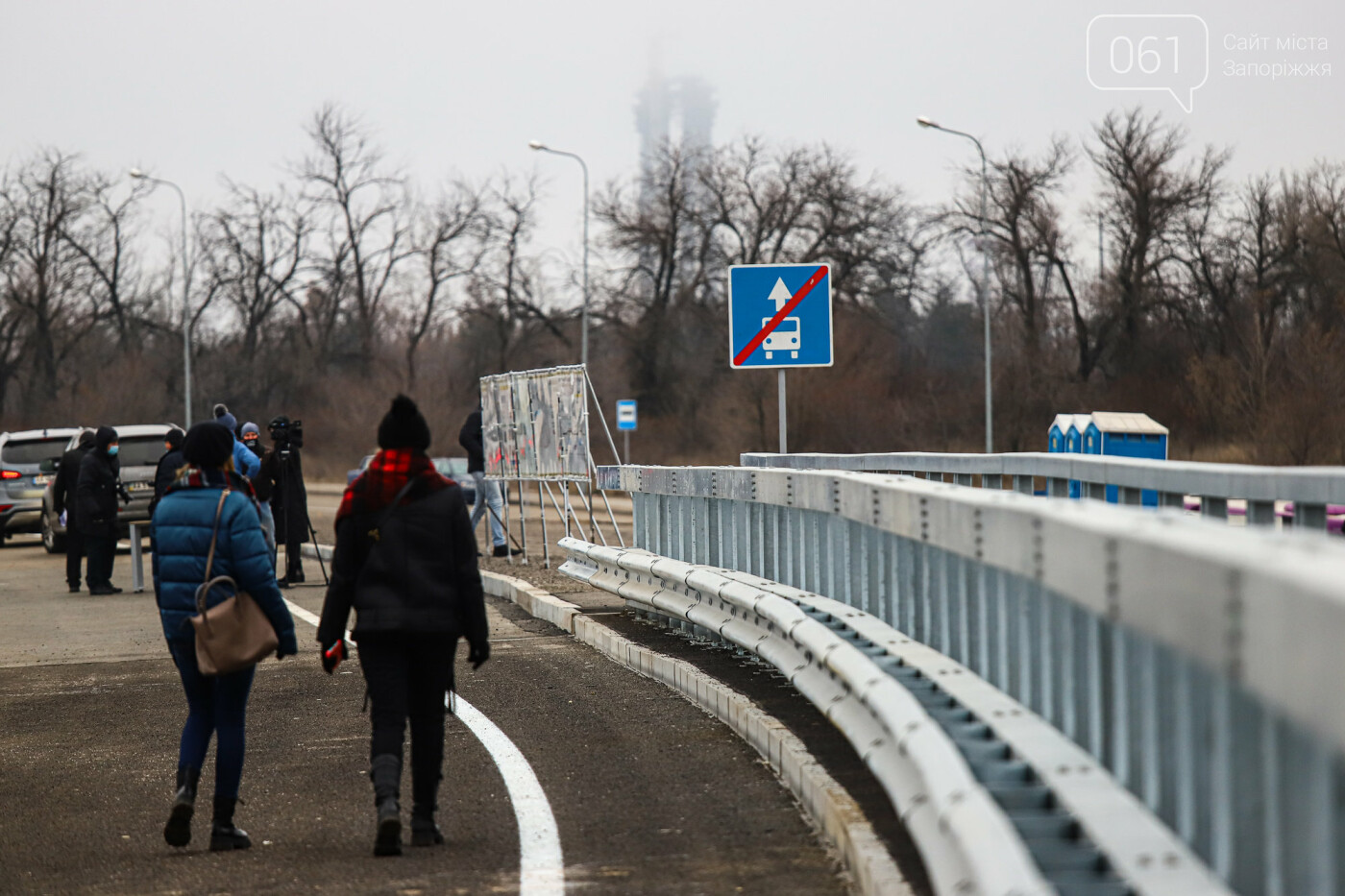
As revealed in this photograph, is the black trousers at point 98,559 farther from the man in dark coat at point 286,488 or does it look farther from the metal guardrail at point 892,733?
the metal guardrail at point 892,733

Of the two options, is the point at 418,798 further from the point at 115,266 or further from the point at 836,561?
the point at 115,266

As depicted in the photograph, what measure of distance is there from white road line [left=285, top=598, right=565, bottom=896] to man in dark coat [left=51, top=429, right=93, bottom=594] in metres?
10.5

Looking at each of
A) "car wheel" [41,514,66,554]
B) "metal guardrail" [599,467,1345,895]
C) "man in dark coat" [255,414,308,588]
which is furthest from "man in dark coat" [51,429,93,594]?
"metal guardrail" [599,467,1345,895]

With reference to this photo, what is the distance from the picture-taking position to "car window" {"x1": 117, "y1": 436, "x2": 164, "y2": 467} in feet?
76.9

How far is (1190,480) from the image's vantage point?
5734 mm

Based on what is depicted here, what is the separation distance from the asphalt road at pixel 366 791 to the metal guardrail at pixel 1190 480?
1.82 m

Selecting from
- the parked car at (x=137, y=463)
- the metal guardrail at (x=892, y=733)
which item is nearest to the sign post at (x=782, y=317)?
the metal guardrail at (x=892, y=733)

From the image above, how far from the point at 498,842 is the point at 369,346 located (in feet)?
200

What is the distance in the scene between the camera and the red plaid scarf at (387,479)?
6340mm

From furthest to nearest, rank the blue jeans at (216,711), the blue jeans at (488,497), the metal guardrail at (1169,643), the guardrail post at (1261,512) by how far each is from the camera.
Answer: the blue jeans at (488,497) → the blue jeans at (216,711) → the guardrail post at (1261,512) → the metal guardrail at (1169,643)

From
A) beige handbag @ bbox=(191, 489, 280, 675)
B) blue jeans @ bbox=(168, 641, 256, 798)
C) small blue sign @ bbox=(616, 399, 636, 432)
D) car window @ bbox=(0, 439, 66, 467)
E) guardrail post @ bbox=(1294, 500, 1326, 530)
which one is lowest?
blue jeans @ bbox=(168, 641, 256, 798)

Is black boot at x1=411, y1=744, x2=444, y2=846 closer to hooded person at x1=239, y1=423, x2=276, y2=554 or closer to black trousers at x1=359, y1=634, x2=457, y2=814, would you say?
black trousers at x1=359, y1=634, x2=457, y2=814

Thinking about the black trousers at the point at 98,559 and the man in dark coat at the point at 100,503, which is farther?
the black trousers at the point at 98,559

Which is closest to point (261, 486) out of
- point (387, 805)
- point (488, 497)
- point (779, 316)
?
point (488, 497)
